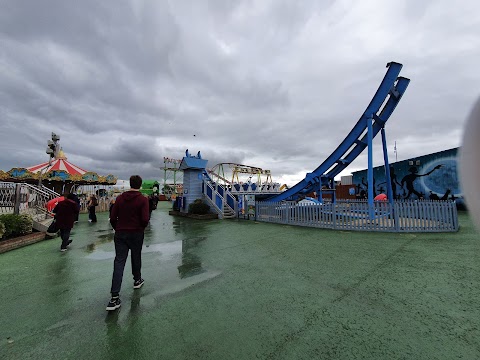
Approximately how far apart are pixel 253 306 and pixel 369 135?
824 centimetres

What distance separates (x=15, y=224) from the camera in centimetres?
685

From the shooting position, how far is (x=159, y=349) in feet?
7.61

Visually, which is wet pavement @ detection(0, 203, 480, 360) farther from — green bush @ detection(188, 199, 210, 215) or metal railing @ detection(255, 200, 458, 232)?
green bush @ detection(188, 199, 210, 215)

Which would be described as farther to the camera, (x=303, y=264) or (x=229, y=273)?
(x=303, y=264)

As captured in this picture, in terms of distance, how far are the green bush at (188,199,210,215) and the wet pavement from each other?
801cm

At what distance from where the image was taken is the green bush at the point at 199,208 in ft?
44.9

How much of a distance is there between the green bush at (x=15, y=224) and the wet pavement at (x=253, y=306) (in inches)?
54.6

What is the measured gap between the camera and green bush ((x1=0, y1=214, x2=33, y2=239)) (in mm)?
6639

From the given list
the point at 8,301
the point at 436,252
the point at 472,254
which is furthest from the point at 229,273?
the point at 472,254

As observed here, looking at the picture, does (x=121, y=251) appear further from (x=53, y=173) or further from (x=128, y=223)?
(x=53, y=173)

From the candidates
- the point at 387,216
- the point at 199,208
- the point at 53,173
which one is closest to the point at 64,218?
the point at 199,208

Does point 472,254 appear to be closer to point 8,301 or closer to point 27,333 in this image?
point 27,333

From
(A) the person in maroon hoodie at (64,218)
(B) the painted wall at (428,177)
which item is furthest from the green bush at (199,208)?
(B) the painted wall at (428,177)

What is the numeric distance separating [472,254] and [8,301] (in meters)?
8.84
